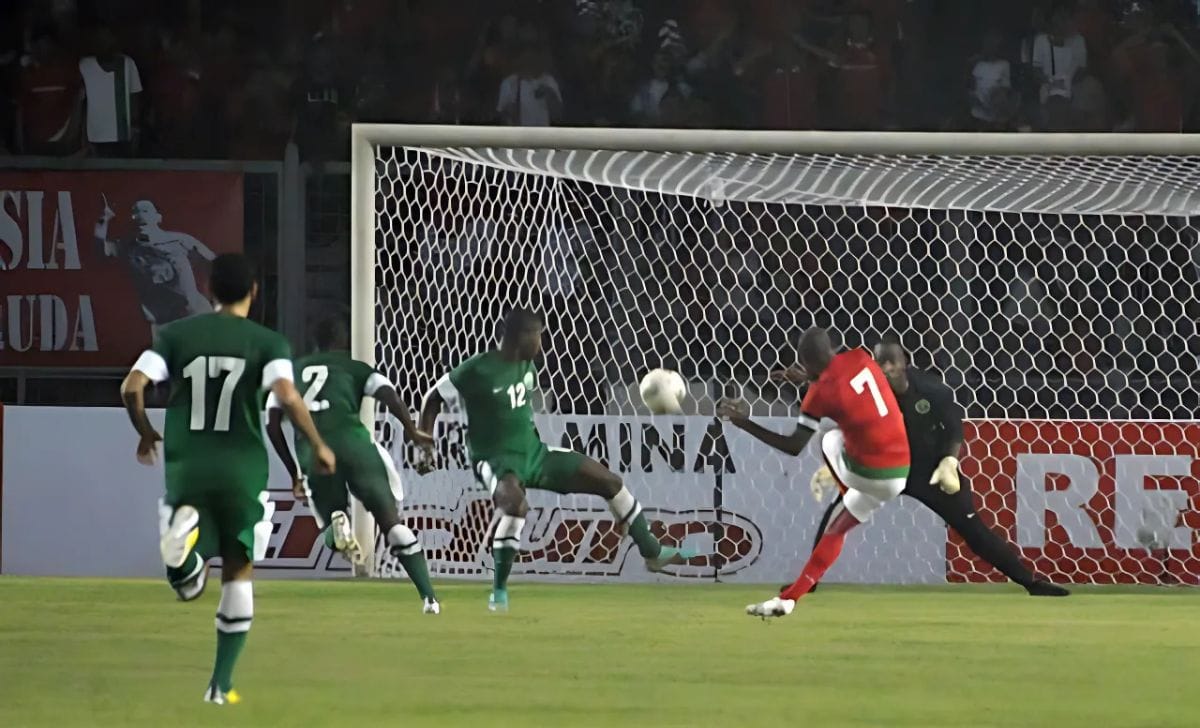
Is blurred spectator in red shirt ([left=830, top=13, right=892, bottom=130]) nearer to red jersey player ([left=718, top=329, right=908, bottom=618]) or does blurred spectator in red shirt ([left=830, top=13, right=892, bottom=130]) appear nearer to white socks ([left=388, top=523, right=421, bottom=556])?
red jersey player ([left=718, top=329, right=908, bottom=618])

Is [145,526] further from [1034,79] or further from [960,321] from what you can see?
[1034,79]

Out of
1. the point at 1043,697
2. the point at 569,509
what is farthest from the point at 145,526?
the point at 1043,697

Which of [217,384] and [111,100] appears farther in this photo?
[111,100]

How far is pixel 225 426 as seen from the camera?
4.86m

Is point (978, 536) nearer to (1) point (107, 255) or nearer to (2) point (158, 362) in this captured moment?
(2) point (158, 362)

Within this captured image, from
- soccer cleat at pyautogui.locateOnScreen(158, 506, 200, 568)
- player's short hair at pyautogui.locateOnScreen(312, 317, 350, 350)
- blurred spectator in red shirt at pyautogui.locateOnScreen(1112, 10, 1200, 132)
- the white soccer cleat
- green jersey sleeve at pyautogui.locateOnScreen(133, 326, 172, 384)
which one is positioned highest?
blurred spectator in red shirt at pyautogui.locateOnScreen(1112, 10, 1200, 132)

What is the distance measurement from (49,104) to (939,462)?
6.12 metres

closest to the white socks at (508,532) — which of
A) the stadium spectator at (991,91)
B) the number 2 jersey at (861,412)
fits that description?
the number 2 jersey at (861,412)

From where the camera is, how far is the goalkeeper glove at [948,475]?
8430 mm

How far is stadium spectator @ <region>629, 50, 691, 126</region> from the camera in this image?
39.2ft

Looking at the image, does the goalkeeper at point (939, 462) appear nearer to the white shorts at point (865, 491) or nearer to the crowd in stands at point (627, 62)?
the white shorts at point (865, 491)

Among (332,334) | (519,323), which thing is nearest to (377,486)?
(332,334)

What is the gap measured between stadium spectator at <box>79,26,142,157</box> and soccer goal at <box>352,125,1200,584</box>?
6.63ft

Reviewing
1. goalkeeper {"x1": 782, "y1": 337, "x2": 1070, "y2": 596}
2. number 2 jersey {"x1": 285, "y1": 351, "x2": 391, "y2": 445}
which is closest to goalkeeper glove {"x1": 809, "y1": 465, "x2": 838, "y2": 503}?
goalkeeper {"x1": 782, "y1": 337, "x2": 1070, "y2": 596}
